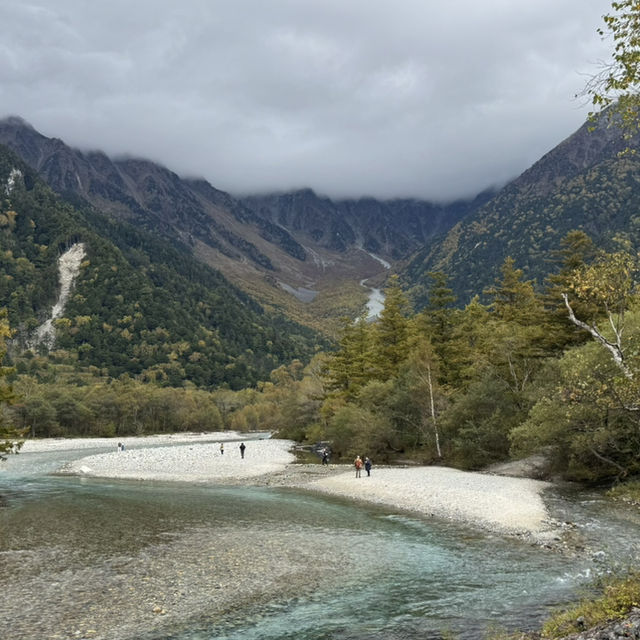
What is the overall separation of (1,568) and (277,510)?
1588 centimetres

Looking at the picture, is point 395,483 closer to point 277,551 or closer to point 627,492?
point 627,492

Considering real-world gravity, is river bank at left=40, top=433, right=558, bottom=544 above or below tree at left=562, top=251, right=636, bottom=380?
below

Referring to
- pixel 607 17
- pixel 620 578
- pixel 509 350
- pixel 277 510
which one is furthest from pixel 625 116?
pixel 509 350

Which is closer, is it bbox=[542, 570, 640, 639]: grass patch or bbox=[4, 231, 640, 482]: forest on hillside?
bbox=[542, 570, 640, 639]: grass patch

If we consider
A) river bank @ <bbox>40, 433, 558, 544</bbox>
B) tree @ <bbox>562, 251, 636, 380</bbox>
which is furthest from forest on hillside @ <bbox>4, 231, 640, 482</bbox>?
river bank @ <bbox>40, 433, 558, 544</bbox>

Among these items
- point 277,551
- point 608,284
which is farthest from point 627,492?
point 608,284

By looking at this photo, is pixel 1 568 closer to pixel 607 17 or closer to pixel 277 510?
pixel 277 510

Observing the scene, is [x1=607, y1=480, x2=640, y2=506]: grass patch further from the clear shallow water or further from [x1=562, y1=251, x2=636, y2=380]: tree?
[x1=562, y1=251, x2=636, y2=380]: tree

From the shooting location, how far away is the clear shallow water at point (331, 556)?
1412cm

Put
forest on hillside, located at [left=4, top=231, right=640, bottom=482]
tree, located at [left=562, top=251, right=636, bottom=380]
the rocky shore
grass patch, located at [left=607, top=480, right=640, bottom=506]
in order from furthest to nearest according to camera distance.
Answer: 1. grass patch, located at [left=607, top=480, right=640, bottom=506]
2. forest on hillside, located at [left=4, top=231, right=640, bottom=482]
3. the rocky shore
4. tree, located at [left=562, top=251, right=636, bottom=380]

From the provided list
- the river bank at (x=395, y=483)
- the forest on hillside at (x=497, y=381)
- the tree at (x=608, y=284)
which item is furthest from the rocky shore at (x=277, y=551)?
the tree at (x=608, y=284)

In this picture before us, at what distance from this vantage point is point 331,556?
2127cm

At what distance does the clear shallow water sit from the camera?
14.1m

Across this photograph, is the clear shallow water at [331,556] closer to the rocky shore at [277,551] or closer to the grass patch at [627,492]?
the rocky shore at [277,551]
